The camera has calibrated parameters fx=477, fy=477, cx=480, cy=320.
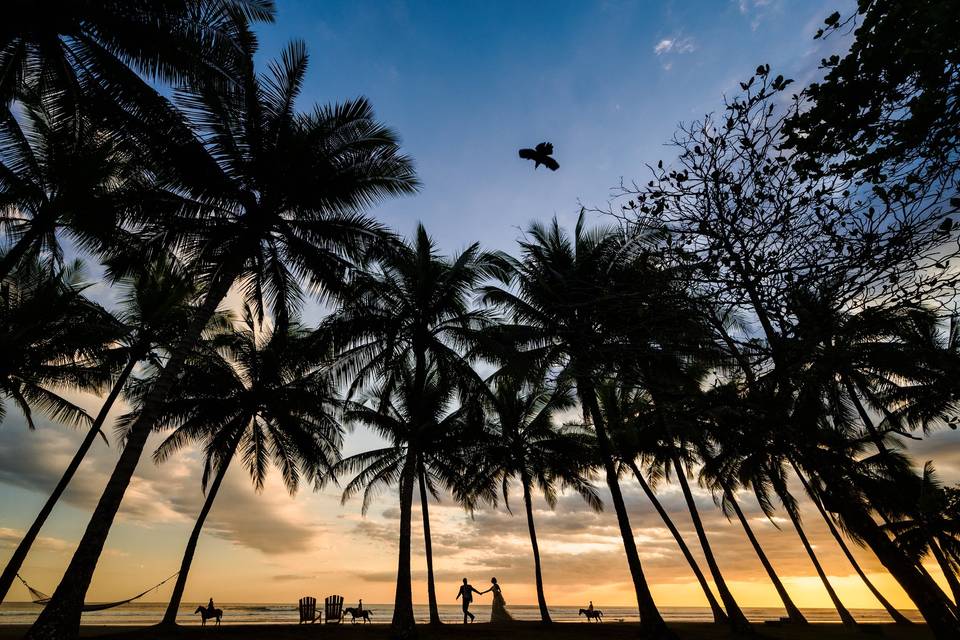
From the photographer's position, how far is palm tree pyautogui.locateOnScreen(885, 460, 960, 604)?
6.05 metres

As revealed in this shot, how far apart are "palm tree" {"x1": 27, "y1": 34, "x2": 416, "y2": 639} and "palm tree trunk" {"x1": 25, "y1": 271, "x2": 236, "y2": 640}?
0.55 ft

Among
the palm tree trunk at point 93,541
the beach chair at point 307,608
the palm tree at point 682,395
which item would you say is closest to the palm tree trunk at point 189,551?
the beach chair at point 307,608

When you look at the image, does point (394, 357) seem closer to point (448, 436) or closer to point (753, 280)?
point (448, 436)

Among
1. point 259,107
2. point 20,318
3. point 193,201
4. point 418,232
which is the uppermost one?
point 418,232

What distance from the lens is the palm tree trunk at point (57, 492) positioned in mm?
11766

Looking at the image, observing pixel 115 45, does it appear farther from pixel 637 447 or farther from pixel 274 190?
pixel 637 447

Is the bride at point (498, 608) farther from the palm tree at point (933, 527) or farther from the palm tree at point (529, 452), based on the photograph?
the palm tree at point (933, 527)

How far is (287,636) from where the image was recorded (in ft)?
42.2

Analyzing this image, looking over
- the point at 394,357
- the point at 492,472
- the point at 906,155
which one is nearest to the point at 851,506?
the point at 906,155

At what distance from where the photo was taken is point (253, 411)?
1628cm

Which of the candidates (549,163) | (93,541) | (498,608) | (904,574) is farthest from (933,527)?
(498,608)

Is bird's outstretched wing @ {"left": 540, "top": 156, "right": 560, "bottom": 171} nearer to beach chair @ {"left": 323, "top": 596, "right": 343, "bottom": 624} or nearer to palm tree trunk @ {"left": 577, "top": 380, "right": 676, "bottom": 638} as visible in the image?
palm tree trunk @ {"left": 577, "top": 380, "right": 676, "bottom": 638}

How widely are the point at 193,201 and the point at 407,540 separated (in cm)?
1015

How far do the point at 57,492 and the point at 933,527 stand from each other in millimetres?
19418
